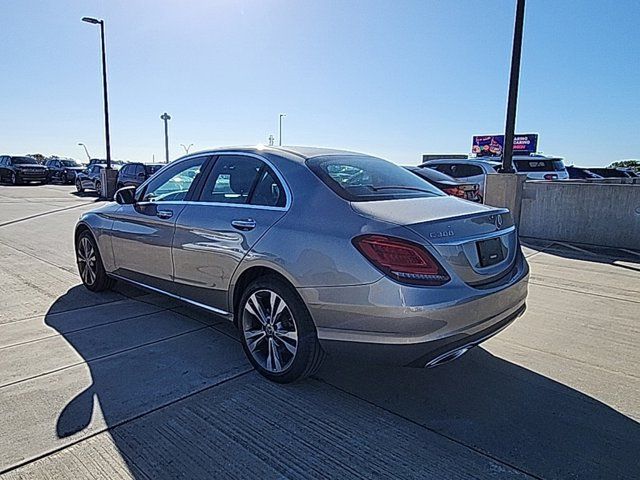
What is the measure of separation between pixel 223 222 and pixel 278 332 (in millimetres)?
920

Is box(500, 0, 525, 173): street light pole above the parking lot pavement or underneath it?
above

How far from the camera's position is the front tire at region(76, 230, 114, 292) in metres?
4.97

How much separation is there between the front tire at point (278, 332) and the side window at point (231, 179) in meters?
0.74

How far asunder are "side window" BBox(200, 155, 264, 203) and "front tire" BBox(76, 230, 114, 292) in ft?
6.42

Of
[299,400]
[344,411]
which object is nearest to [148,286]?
[299,400]

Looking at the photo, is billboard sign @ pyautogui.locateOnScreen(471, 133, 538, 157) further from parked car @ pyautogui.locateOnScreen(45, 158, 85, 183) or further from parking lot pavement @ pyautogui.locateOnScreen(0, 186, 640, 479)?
parking lot pavement @ pyautogui.locateOnScreen(0, 186, 640, 479)

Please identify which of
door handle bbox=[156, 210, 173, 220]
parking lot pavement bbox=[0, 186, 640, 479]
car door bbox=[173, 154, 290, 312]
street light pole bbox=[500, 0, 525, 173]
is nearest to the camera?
parking lot pavement bbox=[0, 186, 640, 479]

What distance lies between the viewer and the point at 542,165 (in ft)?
48.2

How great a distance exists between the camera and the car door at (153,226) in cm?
394

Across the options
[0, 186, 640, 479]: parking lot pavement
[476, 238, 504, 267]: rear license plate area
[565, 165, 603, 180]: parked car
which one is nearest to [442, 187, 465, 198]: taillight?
[0, 186, 640, 479]: parking lot pavement

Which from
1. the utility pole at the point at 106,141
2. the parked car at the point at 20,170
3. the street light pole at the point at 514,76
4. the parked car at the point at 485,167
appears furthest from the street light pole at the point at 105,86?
the street light pole at the point at 514,76

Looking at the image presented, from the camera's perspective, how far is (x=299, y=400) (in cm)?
287

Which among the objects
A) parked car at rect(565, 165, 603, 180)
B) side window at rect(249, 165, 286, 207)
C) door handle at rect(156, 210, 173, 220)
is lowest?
door handle at rect(156, 210, 173, 220)

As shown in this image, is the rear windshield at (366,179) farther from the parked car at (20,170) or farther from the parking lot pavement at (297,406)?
the parked car at (20,170)
